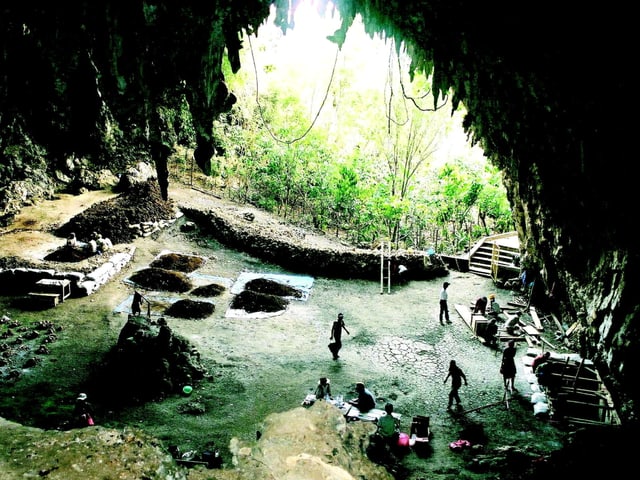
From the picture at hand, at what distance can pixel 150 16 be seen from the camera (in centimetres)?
689

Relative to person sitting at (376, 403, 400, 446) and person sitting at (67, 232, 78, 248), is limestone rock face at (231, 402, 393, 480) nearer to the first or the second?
person sitting at (376, 403, 400, 446)

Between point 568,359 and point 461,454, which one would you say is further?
point 568,359

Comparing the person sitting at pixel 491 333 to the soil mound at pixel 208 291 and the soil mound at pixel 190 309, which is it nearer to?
the soil mound at pixel 190 309

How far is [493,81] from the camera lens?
830 cm

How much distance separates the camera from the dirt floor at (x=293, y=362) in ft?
32.1

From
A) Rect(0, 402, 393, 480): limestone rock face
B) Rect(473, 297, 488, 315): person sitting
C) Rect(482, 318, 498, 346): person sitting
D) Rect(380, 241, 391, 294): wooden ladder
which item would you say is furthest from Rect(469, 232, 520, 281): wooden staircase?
Rect(0, 402, 393, 480): limestone rock face

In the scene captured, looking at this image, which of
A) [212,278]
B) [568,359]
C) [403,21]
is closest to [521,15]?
[403,21]

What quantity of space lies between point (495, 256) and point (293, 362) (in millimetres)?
10311

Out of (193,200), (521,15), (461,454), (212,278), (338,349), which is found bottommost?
(461,454)

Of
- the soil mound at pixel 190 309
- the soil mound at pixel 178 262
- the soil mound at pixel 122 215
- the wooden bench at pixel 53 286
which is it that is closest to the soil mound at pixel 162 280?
the soil mound at pixel 178 262

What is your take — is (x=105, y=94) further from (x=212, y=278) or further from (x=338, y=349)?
(x=212, y=278)

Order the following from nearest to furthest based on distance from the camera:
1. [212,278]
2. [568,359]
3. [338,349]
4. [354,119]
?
[568,359] → [338,349] → [212,278] → [354,119]

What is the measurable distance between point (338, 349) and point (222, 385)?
317 cm

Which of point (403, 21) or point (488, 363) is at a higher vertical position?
point (403, 21)
